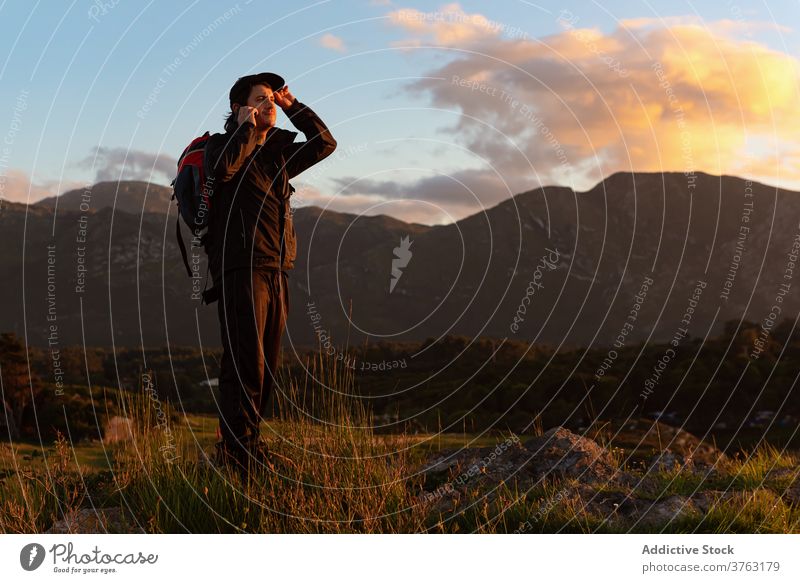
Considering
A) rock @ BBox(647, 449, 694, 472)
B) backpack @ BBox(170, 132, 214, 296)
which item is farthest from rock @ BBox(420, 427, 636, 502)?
backpack @ BBox(170, 132, 214, 296)

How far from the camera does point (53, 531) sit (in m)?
8.12

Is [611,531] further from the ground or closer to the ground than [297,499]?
closer to the ground

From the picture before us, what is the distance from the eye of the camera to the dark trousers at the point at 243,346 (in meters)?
8.27

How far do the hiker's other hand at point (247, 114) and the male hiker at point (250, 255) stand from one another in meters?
0.01

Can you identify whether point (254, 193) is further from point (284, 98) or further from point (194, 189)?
point (284, 98)

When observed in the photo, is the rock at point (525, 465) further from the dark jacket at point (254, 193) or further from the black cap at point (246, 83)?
the black cap at point (246, 83)

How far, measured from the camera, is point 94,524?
26.4 feet

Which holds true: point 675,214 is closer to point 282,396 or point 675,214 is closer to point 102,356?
point 102,356

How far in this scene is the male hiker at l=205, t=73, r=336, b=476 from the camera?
324 inches

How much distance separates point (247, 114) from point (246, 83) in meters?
0.53

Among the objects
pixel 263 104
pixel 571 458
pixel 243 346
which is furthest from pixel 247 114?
pixel 571 458

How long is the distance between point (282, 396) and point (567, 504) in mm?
3057

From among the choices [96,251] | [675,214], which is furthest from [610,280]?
[96,251]

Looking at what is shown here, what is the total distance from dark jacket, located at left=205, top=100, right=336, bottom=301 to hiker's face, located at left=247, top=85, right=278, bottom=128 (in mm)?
262
